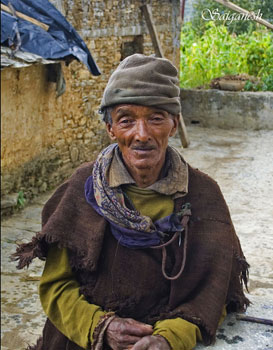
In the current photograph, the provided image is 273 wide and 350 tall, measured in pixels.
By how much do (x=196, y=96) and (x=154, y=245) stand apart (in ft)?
22.0

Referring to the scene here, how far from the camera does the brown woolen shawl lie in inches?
64.9

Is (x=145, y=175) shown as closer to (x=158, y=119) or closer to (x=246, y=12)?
(x=158, y=119)

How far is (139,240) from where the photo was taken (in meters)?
1.65

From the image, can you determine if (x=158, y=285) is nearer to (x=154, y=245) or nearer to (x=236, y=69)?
(x=154, y=245)

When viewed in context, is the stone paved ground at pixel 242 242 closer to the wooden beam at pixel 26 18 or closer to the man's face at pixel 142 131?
the man's face at pixel 142 131

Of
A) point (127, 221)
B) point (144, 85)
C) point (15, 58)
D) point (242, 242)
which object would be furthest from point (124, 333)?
point (15, 58)

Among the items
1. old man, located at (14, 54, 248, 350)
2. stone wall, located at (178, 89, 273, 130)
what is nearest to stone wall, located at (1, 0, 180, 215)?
stone wall, located at (178, 89, 273, 130)

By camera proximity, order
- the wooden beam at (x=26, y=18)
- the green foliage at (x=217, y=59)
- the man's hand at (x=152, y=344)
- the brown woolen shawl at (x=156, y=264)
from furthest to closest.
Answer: the green foliage at (x=217, y=59)
the wooden beam at (x=26, y=18)
the brown woolen shawl at (x=156, y=264)
the man's hand at (x=152, y=344)

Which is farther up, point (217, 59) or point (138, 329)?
point (217, 59)

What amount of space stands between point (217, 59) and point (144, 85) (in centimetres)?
634

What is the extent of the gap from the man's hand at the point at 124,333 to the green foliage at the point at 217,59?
4.84 meters

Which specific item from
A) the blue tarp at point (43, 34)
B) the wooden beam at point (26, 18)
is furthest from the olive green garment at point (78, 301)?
the wooden beam at point (26, 18)

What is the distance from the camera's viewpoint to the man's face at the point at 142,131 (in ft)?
5.25

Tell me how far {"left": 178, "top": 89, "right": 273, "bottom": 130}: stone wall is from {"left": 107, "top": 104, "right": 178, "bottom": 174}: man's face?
4554 millimetres
